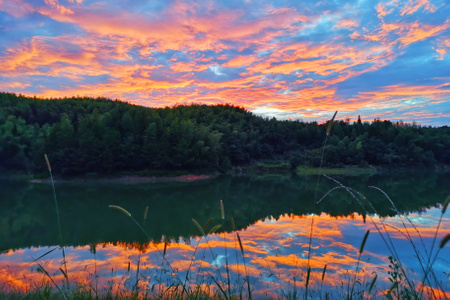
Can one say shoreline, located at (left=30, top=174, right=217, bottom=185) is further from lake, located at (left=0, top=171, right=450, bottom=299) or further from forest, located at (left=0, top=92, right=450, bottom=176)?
lake, located at (left=0, top=171, right=450, bottom=299)

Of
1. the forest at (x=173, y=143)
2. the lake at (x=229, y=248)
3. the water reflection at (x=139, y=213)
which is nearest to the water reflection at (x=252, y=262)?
the lake at (x=229, y=248)

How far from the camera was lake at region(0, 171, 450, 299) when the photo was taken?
12.8 feet

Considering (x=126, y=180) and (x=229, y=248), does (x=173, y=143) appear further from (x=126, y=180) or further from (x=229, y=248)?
(x=229, y=248)

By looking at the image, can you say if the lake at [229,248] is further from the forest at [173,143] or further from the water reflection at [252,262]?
the forest at [173,143]

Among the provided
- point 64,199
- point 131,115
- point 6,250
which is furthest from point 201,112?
point 6,250

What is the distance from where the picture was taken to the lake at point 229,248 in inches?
153

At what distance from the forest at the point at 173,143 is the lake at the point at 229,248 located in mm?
8260

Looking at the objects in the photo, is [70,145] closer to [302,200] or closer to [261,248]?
[302,200]

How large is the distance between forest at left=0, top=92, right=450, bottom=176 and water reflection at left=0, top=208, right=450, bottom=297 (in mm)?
10890

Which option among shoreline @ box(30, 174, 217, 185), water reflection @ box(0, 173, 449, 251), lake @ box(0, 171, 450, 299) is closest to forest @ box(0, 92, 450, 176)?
shoreline @ box(30, 174, 217, 185)

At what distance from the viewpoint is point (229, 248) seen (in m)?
8.53

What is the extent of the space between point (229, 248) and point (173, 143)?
30.2 meters

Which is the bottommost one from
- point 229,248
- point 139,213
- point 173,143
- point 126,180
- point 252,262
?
point 126,180

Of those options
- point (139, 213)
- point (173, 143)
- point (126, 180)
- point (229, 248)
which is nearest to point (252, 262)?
point (229, 248)
